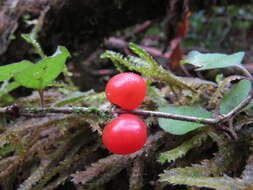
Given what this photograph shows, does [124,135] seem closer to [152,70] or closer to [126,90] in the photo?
[126,90]

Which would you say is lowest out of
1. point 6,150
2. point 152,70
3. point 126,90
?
point 6,150

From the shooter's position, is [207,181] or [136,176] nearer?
[207,181]

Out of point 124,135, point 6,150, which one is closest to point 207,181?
point 124,135

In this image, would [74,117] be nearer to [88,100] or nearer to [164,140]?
[88,100]

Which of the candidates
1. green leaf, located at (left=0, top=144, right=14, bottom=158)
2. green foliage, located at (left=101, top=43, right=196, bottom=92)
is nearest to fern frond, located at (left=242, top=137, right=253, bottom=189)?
green foliage, located at (left=101, top=43, right=196, bottom=92)

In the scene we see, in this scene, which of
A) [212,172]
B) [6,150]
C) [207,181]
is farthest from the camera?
[6,150]

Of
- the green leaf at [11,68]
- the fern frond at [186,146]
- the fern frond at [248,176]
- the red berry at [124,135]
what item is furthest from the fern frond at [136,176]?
the green leaf at [11,68]

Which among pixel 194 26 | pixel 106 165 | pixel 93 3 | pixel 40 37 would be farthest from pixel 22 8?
pixel 194 26
